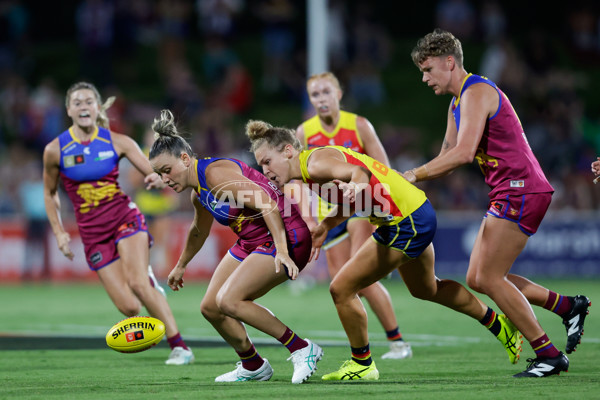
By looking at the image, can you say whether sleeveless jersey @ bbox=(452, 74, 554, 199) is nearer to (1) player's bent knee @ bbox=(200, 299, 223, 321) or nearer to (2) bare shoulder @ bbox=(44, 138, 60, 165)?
(1) player's bent knee @ bbox=(200, 299, 223, 321)

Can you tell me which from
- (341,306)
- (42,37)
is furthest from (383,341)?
(42,37)

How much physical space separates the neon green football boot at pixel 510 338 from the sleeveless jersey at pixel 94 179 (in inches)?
139

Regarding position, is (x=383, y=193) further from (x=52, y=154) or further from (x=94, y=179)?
(x=52, y=154)

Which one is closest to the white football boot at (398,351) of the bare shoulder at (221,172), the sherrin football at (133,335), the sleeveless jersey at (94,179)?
the sherrin football at (133,335)

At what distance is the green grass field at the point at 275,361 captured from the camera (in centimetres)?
615

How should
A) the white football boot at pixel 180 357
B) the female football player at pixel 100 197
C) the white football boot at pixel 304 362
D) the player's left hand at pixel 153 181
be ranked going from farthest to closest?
the female football player at pixel 100 197, the player's left hand at pixel 153 181, the white football boot at pixel 180 357, the white football boot at pixel 304 362

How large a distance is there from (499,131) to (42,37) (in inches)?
797

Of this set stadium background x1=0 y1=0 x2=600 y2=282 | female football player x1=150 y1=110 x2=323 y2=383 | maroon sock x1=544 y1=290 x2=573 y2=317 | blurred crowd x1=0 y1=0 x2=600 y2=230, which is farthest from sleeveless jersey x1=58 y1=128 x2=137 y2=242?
blurred crowd x1=0 y1=0 x2=600 y2=230

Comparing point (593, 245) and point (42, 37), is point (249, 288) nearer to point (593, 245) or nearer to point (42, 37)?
point (593, 245)

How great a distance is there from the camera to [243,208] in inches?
270

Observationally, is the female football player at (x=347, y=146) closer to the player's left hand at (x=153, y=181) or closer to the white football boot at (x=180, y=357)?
the player's left hand at (x=153, y=181)

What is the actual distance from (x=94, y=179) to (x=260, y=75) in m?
15.1

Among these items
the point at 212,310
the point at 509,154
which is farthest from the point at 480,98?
the point at 212,310

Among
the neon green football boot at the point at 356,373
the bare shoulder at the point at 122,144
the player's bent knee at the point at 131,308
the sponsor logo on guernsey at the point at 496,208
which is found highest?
the bare shoulder at the point at 122,144
